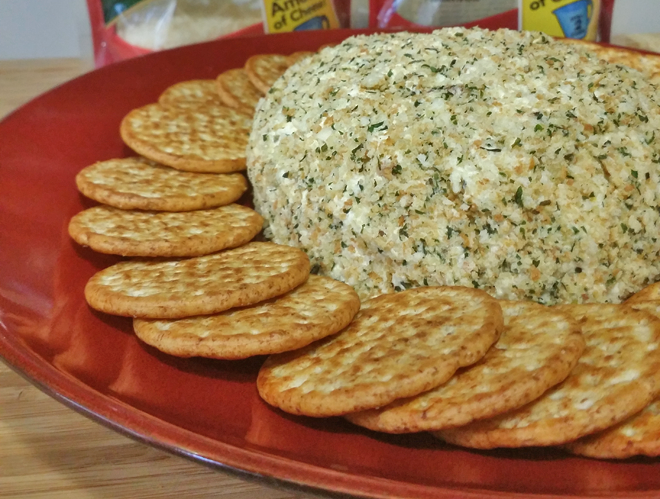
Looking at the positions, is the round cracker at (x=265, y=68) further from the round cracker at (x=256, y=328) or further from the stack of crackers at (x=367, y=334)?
the round cracker at (x=256, y=328)

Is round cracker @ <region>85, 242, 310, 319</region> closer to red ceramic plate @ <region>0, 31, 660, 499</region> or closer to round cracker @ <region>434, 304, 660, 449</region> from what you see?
red ceramic plate @ <region>0, 31, 660, 499</region>

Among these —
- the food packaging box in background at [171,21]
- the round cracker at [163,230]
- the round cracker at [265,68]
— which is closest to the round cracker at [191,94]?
the round cracker at [265,68]

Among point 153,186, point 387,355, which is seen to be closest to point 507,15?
point 153,186

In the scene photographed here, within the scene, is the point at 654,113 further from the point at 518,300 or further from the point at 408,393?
the point at 408,393

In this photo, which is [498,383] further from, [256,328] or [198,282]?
[198,282]

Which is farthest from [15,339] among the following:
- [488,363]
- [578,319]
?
[578,319]
